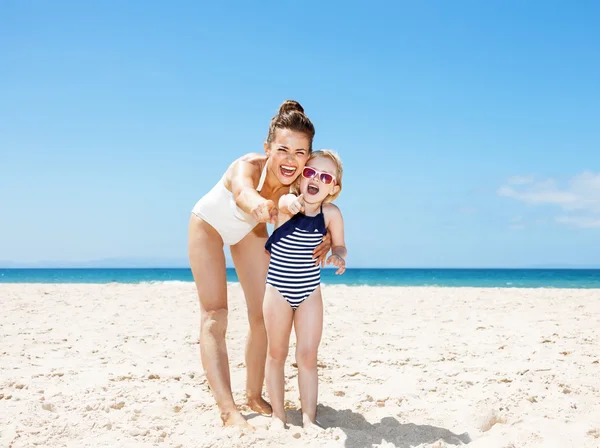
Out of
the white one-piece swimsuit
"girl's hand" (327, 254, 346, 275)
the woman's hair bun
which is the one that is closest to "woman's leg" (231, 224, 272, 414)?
the white one-piece swimsuit

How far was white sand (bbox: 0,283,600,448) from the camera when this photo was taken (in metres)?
3.46

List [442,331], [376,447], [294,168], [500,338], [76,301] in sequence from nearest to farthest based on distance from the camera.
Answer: [376,447], [294,168], [500,338], [442,331], [76,301]

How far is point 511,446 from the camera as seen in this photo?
3.21m

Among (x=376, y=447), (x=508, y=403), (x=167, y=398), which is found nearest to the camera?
(x=376, y=447)

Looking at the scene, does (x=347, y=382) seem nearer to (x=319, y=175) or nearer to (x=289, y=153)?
(x=319, y=175)

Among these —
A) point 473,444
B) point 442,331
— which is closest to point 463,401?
point 473,444

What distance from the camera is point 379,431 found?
361 cm

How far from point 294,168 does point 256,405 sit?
1876 millimetres

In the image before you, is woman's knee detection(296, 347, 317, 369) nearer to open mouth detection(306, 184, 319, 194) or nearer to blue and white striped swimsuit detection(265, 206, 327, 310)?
blue and white striped swimsuit detection(265, 206, 327, 310)

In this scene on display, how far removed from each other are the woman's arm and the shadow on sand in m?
1.43

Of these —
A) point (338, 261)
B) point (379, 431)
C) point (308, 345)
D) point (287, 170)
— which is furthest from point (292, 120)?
point (379, 431)

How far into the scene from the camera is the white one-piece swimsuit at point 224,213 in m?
3.81

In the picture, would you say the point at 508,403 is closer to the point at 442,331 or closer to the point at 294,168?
the point at 294,168

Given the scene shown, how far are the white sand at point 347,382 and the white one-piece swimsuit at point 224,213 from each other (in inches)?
51.9
